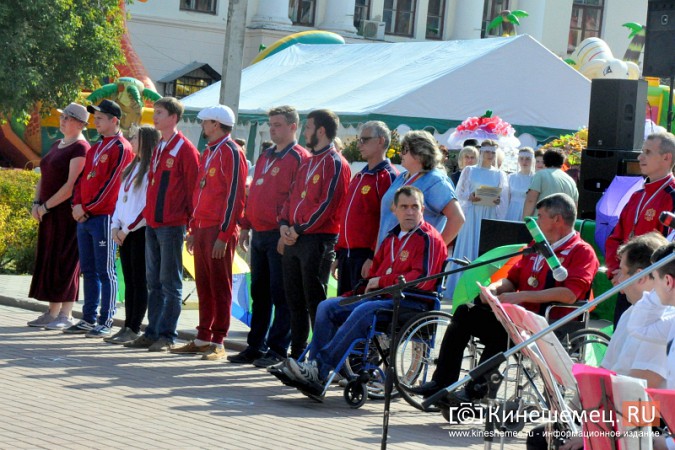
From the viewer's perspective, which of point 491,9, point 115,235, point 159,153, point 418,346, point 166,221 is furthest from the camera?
point 491,9

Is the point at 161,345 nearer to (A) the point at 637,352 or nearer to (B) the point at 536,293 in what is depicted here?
(B) the point at 536,293

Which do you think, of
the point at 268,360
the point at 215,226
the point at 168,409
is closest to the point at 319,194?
the point at 215,226

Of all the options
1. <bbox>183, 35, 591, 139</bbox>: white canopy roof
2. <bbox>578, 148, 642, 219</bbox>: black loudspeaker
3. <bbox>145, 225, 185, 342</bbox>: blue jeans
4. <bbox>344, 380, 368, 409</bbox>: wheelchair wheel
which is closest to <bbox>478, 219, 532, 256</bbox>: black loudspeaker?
<bbox>578, 148, 642, 219</bbox>: black loudspeaker

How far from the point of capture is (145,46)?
153 feet

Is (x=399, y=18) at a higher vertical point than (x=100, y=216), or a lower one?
higher

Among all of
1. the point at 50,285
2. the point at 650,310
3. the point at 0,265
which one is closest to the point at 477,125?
the point at 0,265

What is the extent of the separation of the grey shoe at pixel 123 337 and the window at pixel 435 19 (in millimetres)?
42917

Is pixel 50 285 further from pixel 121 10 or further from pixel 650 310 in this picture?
pixel 121 10

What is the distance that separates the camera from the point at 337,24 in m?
48.8

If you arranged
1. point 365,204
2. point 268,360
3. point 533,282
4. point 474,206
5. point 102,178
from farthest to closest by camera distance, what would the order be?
1. point 474,206
2. point 102,178
3. point 268,360
4. point 365,204
5. point 533,282

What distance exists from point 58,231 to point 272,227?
2.41 meters

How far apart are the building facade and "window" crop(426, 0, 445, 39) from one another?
0.13ft

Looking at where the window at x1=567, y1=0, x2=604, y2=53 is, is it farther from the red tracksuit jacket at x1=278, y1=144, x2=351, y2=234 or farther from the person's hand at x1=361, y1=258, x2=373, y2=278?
the person's hand at x1=361, y1=258, x2=373, y2=278

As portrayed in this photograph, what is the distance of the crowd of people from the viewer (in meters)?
8.38
